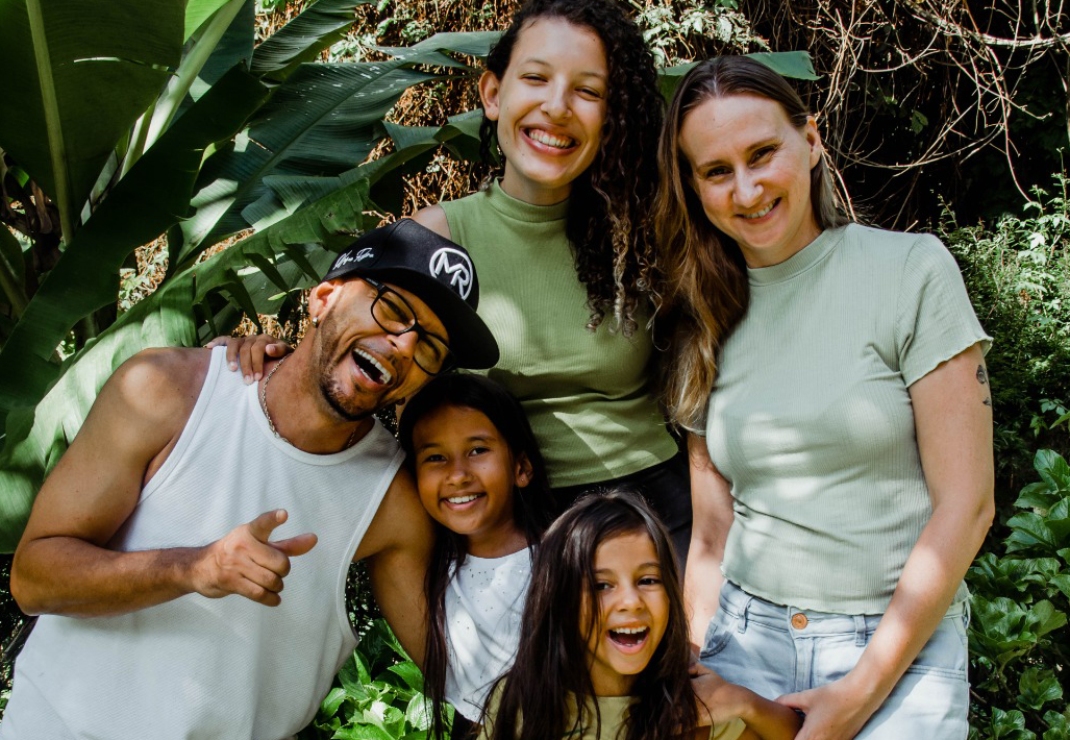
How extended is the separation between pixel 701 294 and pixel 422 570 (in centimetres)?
103

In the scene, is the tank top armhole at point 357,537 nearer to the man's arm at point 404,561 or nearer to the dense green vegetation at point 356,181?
the man's arm at point 404,561

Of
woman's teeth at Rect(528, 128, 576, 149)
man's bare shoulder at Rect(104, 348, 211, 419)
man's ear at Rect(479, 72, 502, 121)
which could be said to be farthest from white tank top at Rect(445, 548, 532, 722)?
man's ear at Rect(479, 72, 502, 121)

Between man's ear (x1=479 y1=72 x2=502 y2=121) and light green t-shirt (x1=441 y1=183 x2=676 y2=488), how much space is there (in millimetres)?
279

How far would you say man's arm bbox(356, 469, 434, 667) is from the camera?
2.71 metres

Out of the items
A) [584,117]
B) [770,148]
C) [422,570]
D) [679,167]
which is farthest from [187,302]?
[770,148]

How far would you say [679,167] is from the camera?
2611mm

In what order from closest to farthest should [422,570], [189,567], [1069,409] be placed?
[189,567]
[422,570]
[1069,409]

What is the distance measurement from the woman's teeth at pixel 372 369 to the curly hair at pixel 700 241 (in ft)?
2.46

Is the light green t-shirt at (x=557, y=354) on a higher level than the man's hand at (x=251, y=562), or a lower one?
higher

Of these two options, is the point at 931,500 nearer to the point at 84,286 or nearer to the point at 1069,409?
the point at 84,286

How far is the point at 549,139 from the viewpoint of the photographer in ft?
9.16

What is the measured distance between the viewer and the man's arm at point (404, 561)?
8.89ft

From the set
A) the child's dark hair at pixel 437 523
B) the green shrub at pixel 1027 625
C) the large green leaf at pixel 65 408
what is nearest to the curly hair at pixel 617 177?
the child's dark hair at pixel 437 523

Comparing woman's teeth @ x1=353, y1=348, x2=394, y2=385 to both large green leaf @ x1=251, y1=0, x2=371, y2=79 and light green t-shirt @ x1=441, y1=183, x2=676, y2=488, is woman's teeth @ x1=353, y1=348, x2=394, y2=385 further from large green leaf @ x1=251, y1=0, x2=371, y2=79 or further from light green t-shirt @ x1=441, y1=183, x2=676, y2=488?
large green leaf @ x1=251, y1=0, x2=371, y2=79
